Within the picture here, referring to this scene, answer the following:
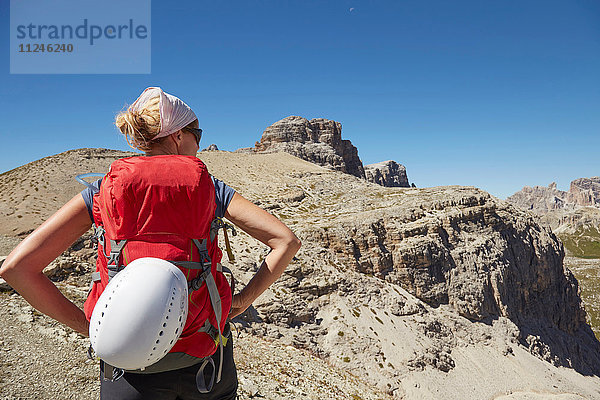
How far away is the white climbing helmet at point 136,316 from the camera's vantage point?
2.08 m

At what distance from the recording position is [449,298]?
3728 centimetres

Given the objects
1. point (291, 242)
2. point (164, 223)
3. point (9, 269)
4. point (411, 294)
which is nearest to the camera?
point (164, 223)

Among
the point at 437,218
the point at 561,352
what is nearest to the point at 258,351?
the point at 437,218

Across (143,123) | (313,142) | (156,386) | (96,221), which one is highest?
(313,142)

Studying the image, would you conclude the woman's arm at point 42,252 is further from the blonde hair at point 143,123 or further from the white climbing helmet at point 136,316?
the white climbing helmet at point 136,316

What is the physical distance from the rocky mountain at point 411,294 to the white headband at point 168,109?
13.8 m

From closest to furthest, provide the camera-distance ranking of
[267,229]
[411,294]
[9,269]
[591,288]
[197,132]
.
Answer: [9,269]
[267,229]
[197,132]
[411,294]
[591,288]

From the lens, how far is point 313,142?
373 ft

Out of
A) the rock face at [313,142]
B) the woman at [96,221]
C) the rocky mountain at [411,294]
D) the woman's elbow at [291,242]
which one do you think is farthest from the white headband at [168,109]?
the rock face at [313,142]

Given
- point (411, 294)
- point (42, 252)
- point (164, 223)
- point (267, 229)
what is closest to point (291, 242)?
point (267, 229)

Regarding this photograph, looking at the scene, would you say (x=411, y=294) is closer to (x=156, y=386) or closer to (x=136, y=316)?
(x=156, y=386)

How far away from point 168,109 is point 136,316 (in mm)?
1742

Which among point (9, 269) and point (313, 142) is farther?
point (313, 142)

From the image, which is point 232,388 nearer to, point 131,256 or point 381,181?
point 131,256
